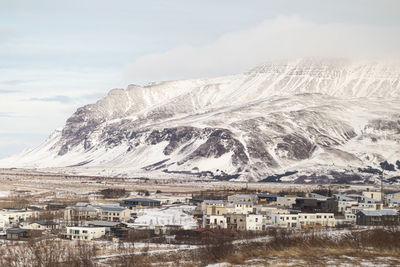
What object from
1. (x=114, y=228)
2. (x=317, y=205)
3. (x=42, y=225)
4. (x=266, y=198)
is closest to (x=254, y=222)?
(x=114, y=228)

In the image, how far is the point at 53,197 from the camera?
465 ft

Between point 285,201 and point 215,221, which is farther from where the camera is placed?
point 285,201

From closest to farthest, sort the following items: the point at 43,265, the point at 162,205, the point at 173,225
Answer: the point at 43,265
the point at 173,225
the point at 162,205

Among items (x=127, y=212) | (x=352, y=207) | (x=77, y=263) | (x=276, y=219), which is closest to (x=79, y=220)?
(x=127, y=212)

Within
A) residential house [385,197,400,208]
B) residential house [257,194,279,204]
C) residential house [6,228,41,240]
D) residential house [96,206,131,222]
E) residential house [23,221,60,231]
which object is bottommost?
residential house [6,228,41,240]

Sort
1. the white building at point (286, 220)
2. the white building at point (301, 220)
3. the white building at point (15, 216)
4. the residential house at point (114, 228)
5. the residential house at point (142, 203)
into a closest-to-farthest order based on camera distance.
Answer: the residential house at point (114, 228)
the white building at point (286, 220)
the white building at point (301, 220)
the white building at point (15, 216)
the residential house at point (142, 203)

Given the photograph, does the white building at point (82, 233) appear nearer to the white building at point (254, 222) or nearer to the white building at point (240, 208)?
the white building at point (254, 222)

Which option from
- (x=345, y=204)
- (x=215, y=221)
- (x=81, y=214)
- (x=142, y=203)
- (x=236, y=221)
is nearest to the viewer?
(x=215, y=221)

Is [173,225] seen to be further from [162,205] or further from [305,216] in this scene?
[162,205]

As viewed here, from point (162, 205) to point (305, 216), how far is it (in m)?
37.6

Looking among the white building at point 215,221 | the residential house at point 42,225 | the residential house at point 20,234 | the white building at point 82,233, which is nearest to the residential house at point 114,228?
the white building at point 82,233

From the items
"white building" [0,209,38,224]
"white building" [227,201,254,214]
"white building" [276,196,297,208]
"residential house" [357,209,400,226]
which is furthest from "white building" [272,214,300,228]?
"white building" [0,209,38,224]

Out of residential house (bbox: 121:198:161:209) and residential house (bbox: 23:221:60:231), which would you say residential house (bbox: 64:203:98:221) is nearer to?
residential house (bbox: 23:221:60:231)

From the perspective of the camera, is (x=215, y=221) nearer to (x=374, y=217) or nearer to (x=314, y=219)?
(x=314, y=219)
